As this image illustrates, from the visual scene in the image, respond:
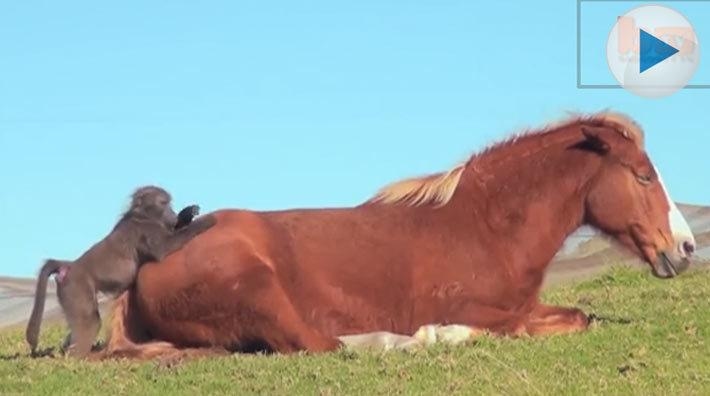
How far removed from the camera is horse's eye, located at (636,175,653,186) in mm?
8312

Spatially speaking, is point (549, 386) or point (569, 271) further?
point (569, 271)

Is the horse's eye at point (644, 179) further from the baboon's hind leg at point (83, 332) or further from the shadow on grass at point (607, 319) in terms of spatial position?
the baboon's hind leg at point (83, 332)

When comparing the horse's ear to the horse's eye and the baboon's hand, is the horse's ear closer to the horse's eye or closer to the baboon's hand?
the horse's eye

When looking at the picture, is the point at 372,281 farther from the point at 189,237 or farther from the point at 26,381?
the point at 26,381

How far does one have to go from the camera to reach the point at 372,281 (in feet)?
26.0

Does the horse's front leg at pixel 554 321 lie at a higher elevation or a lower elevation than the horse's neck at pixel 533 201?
lower

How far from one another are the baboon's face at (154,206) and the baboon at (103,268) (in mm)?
65

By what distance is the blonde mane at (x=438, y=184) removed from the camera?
27.5 ft

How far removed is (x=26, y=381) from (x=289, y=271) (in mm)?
1875

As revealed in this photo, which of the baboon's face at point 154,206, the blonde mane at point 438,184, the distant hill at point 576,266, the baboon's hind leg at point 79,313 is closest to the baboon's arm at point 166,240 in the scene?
the baboon's face at point 154,206

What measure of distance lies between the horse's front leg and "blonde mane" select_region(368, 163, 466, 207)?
3.33ft

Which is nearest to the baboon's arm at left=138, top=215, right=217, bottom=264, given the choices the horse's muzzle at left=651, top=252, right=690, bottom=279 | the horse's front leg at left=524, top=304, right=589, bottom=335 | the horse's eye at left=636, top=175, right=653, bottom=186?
the horse's front leg at left=524, top=304, right=589, bottom=335

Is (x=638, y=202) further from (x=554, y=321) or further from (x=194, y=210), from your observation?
(x=194, y=210)

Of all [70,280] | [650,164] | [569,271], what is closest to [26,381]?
[70,280]
